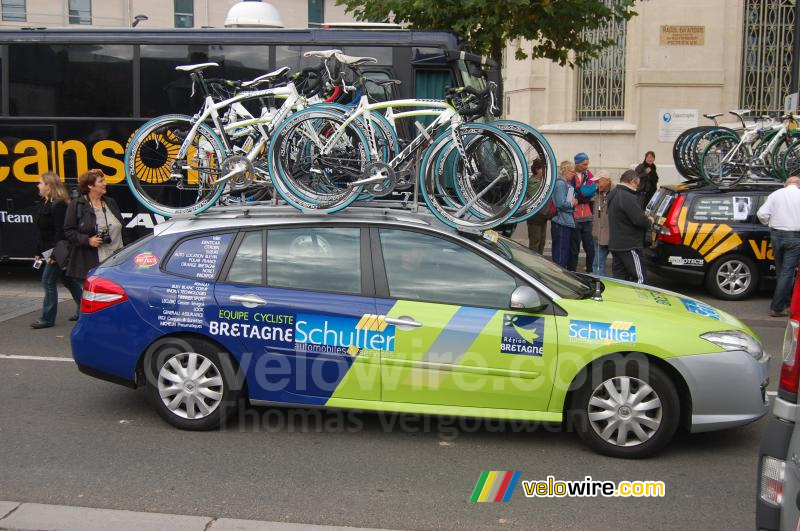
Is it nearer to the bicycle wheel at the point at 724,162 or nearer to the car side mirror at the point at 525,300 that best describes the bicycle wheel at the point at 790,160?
the bicycle wheel at the point at 724,162

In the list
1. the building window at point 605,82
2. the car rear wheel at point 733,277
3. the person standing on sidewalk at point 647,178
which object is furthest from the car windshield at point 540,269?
the building window at point 605,82

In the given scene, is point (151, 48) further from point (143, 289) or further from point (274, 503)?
point (274, 503)

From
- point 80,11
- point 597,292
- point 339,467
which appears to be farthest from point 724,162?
point 80,11

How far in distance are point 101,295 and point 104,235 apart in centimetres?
353

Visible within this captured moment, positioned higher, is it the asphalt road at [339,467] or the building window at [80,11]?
the building window at [80,11]

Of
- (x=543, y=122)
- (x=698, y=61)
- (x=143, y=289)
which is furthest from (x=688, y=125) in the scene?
(x=143, y=289)

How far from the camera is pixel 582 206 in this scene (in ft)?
42.1

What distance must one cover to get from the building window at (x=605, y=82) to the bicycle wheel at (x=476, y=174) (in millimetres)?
16850

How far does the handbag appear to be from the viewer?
9.37m

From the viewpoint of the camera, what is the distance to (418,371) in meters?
5.54

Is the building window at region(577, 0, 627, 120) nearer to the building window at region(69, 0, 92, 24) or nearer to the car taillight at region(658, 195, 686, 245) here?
the car taillight at region(658, 195, 686, 245)

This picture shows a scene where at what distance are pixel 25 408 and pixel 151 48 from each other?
6712 millimetres

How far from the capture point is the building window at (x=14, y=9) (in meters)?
34.8

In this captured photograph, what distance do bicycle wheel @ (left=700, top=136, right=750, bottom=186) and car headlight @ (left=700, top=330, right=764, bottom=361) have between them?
7.09 m
